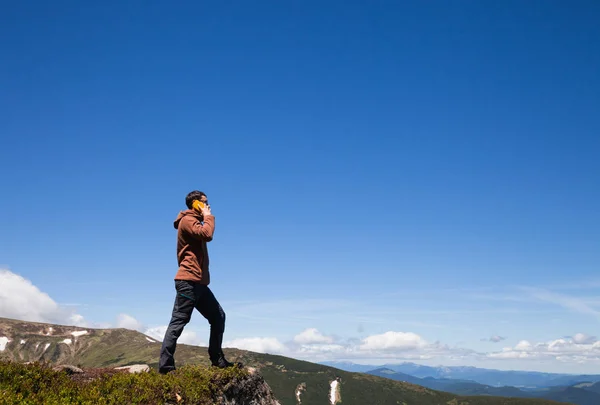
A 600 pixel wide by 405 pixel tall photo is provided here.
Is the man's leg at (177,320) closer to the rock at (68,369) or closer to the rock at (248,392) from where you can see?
the rock at (248,392)

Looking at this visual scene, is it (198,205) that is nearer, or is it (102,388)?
(102,388)

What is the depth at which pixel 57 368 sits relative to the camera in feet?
33.6

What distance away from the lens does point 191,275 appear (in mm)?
10555

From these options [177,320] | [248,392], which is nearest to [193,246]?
[177,320]

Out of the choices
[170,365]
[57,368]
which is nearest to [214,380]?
[170,365]

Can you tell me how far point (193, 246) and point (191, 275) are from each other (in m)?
0.72

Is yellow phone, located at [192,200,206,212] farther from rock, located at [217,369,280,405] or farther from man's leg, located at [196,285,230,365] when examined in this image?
rock, located at [217,369,280,405]

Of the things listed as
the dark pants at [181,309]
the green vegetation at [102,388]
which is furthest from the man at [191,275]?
the green vegetation at [102,388]

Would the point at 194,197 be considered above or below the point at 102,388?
above

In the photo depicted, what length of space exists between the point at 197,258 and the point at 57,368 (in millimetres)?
3991

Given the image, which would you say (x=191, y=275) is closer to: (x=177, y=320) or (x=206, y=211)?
(x=177, y=320)

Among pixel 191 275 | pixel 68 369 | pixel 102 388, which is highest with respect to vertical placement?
pixel 191 275

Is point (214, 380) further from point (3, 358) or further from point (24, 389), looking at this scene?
point (3, 358)

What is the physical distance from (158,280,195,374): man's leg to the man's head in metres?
2.06
